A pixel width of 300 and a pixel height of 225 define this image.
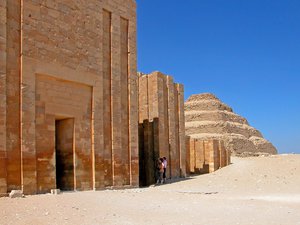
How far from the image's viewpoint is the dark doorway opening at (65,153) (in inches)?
603

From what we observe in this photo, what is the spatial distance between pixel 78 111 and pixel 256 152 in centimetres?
4200

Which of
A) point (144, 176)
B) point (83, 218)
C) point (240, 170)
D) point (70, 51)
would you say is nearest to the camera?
point (83, 218)

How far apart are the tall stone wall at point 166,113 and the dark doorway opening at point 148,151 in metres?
0.30

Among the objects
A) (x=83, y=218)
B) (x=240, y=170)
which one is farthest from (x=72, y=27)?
(x=240, y=170)

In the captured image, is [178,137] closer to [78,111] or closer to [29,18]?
[78,111]

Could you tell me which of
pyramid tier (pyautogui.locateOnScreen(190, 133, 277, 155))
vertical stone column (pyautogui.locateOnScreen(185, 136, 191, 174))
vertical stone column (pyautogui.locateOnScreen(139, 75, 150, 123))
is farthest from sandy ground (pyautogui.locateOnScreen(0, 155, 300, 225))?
pyramid tier (pyautogui.locateOnScreen(190, 133, 277, 155))

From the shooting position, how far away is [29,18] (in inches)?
541

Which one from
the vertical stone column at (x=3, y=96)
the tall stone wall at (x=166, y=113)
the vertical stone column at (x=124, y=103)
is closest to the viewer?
the vertical stone column at (x=3, y=96)

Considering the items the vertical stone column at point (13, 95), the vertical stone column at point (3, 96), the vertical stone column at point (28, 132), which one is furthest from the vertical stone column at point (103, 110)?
the vertical stone column at point (3, 96)

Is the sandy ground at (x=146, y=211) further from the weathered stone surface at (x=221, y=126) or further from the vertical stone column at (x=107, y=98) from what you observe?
the weathered stone surface at (x=221, y=126)

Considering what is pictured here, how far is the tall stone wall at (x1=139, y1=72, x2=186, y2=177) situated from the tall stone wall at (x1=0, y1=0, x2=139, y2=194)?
3.94 meters

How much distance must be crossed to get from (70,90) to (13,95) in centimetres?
273

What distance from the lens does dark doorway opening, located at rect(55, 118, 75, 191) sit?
1532cm

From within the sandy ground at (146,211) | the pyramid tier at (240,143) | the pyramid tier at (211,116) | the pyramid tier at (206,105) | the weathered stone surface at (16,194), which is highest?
the pyramid tier at (206,105)
